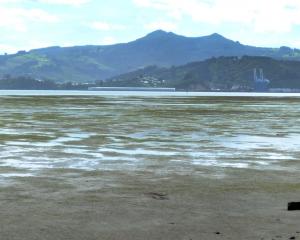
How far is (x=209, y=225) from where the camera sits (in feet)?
37.1

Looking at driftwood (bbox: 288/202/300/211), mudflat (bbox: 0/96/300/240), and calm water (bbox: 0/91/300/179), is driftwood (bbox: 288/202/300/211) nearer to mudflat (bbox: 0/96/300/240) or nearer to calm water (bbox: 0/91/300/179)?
mudflat (bbox: 0/96/300/240)

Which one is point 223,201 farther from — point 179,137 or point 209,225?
point 179,137

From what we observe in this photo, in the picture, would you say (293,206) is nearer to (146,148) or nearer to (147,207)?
(147,207)

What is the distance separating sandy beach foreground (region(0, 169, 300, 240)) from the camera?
1070 cm

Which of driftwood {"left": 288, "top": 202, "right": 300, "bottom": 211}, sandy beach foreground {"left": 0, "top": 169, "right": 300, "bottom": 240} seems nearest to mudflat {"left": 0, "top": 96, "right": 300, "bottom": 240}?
sandy beach foreground {"left": 0, "top": 169, "right": 300, "bottom": 240}

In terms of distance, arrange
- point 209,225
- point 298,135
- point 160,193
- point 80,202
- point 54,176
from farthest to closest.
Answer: point 298,135
point 54,176
point 160,193
point 80,202
point 209,225

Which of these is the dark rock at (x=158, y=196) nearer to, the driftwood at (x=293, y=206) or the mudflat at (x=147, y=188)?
the mudflat at (x=147, y=188)

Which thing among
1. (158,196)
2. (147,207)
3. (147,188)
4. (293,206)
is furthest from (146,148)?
(293,206)

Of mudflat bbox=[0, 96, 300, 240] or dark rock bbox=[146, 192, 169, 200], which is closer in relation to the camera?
mudflat bbox=[0, 96, 300, 240]

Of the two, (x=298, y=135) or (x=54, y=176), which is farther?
(x=298, y=135)

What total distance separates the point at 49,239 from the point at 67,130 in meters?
28.9

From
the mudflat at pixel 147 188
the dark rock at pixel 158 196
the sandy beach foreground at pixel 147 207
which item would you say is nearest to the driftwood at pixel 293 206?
the sandy beach foreground at pixel 147 207

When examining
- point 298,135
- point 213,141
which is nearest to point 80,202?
point 213,141

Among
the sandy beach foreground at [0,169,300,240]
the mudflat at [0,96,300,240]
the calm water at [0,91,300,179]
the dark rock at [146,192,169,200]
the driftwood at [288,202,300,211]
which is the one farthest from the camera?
the calm water at [0,91,300,179]
